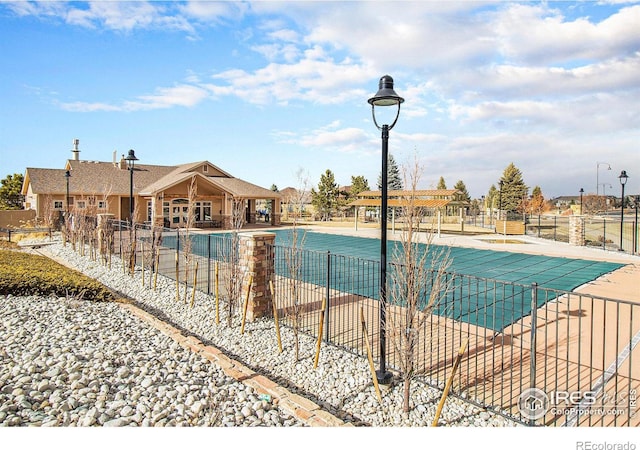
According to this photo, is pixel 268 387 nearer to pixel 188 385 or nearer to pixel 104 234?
pixel 188 385

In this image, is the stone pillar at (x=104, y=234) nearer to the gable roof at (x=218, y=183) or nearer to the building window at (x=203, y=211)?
the gable roof at (x=218, y=183)

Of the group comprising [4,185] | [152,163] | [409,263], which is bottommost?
[409,263]

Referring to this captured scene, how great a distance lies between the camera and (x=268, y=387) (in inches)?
166

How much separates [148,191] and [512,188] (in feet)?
145

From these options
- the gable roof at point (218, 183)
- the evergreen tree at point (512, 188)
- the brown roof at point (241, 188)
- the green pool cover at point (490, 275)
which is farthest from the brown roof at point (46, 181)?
the evergreen tree at point (512, 188)

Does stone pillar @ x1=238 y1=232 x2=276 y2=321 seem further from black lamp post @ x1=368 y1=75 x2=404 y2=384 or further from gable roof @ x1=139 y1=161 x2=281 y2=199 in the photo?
gable roof @ x1=139 y1=161 x2=281 y2=199

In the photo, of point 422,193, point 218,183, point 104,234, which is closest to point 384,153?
point 422,193

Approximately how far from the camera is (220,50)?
9.39m

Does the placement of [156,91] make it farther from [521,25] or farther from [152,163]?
[152,163]

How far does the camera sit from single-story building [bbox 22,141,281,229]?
2753 cm

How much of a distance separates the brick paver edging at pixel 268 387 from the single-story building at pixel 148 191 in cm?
2148

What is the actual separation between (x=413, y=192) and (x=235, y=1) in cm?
627
